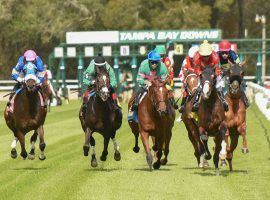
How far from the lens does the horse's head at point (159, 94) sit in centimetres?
1698

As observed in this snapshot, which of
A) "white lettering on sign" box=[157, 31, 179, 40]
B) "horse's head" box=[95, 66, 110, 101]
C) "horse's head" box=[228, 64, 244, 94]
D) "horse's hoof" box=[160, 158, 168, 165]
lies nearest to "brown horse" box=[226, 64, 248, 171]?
"horse's head" box=[228, 64, 244, 94]

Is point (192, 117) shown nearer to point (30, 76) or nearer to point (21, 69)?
point (30, 76)

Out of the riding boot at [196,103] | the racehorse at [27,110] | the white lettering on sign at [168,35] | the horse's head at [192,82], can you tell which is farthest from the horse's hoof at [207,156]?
the white lettering on sign at [168,35]

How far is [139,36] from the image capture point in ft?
205

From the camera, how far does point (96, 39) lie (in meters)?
61.7

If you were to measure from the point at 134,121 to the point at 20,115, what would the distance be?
217 cm

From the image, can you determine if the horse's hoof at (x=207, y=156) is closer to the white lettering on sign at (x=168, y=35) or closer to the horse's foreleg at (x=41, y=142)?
the horse's foreleg at (x=41, y=142)

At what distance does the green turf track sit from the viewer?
560 inches

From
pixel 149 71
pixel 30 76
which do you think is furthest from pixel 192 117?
pixel 30 76

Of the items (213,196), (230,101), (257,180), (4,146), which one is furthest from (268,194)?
(4,146)

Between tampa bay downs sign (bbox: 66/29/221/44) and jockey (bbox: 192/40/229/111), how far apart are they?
141ft

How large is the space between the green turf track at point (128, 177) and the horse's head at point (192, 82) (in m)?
1.38

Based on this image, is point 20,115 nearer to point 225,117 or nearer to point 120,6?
point 225,117

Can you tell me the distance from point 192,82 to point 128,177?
2.88 meters
